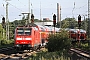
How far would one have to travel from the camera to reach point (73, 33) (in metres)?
55.4

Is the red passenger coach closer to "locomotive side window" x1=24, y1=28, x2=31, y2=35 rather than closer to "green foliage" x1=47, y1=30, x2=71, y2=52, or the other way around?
"locomotive side window" x1=24, y1=28, x2=31, y2=35

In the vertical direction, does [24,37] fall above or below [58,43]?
above

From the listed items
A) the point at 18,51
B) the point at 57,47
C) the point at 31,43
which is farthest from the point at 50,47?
the point at 18,51

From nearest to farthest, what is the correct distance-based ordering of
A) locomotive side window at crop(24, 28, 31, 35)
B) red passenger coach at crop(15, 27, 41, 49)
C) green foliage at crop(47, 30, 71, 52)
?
green foliage at crop(47, 30, 71, 52) → red passenger coach at crop(15, 27, 41, 49) → locomotive side window at crop(24, 28, 31, 35)

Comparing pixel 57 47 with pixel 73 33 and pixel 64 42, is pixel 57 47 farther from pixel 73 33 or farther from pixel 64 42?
pixel 73 33

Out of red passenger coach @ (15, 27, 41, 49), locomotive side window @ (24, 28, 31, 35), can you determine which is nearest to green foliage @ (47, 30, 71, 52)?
red passenger coach @ (15, 27, 41, 49)

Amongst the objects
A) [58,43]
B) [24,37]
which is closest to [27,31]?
[24,37]

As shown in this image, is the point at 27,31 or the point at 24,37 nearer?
the point at 24,37

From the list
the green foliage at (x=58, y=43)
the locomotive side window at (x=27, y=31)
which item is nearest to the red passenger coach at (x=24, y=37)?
the locomotive side window at (x=27, y=31)

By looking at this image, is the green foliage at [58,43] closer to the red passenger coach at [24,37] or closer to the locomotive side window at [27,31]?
the red passenger coach at [24,37]

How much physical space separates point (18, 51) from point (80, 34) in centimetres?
2478

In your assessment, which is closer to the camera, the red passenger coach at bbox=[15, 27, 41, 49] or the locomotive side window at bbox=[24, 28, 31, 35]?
the red passenger coach at bbox=[15, 27, 41, 49]

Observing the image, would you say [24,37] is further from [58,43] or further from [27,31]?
[58,43]

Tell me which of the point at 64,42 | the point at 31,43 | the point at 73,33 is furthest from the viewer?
the point at 73,33
